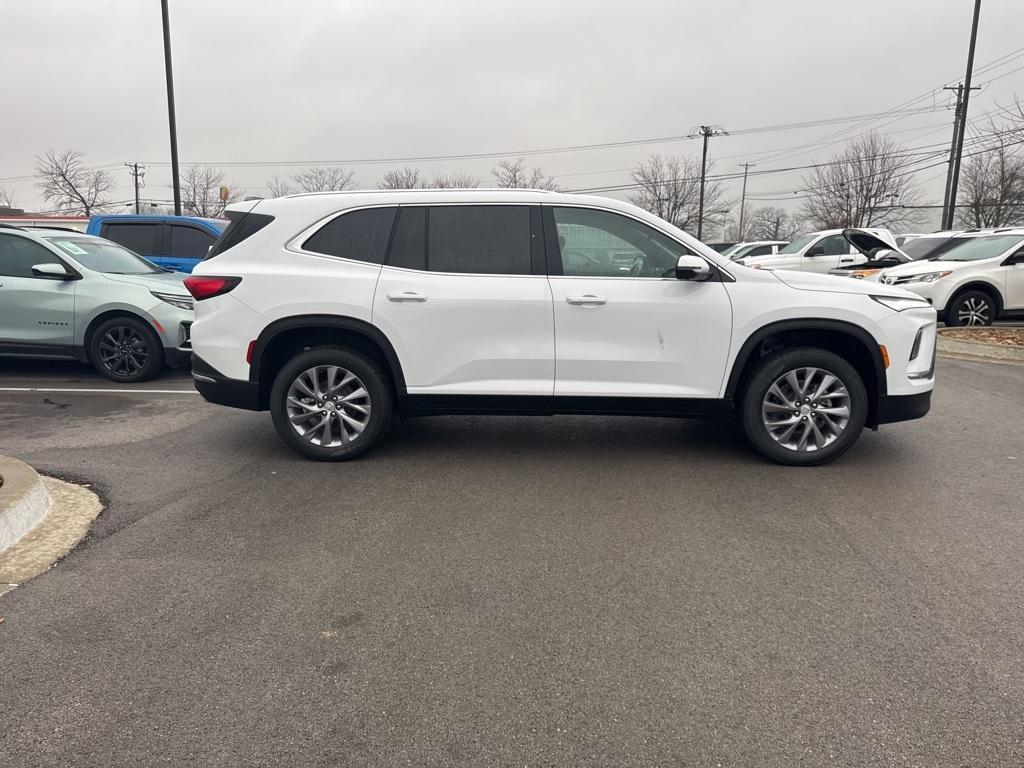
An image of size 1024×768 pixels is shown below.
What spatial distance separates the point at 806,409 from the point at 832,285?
35.4 inches

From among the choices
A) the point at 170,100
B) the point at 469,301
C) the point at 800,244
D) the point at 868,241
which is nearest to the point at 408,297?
the point at 469,301

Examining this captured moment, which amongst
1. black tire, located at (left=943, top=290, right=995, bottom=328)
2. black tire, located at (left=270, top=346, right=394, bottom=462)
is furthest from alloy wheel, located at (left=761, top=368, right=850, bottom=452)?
black tire, located at (left=943, top=290, right=995, bottom=328)

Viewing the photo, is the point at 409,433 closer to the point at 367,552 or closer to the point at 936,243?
the point at 367,552

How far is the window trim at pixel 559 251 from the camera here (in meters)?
5.34

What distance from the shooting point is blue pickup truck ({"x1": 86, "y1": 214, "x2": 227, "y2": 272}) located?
1174 cm

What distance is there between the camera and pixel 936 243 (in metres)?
15.3

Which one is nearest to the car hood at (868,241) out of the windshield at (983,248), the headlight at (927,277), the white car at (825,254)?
the white car at (825,254)

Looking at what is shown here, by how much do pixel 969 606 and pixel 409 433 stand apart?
4.32 metres

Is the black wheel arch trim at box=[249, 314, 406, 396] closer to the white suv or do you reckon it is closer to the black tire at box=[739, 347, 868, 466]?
the white suv

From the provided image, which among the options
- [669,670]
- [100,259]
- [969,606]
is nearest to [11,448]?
[100,259]

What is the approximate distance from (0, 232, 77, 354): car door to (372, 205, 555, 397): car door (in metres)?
5.06

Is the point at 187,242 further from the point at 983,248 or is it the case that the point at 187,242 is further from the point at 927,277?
the point at 983,248

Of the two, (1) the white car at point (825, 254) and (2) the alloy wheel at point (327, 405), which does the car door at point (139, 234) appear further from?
(1) the white car at point (825, 254)

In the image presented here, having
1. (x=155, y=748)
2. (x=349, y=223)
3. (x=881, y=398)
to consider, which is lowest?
(x=155, y=748)
